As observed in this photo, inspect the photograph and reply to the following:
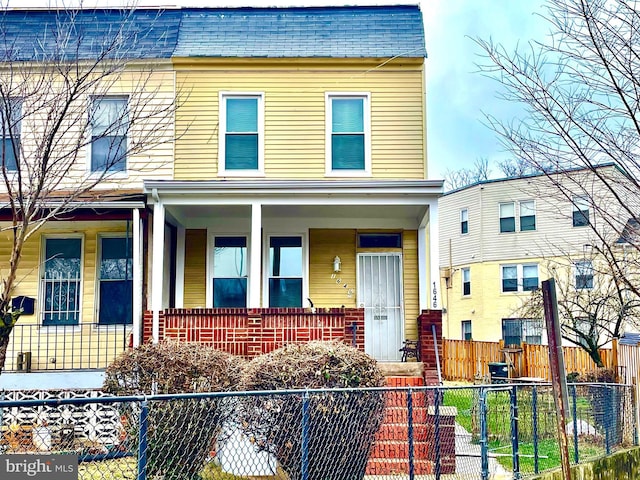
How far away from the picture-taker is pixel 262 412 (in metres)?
6.59

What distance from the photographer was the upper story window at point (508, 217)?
25484 millimetres

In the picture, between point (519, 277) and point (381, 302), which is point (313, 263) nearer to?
point (381, 302)

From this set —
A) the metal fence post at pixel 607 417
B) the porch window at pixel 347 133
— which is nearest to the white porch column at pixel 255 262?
the porch window at pixel 347 133

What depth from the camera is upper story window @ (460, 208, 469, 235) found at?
27609 millimetres

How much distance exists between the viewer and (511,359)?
61.5ft

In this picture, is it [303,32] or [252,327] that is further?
[303,32]

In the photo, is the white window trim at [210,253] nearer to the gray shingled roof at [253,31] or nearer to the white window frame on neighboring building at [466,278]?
the gray shingled roof at [253,31]

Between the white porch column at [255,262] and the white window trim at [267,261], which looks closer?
the white porch column at [255,262]

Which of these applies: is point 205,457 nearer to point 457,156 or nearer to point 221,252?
point 221,252

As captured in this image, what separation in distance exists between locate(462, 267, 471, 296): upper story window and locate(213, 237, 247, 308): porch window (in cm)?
1581

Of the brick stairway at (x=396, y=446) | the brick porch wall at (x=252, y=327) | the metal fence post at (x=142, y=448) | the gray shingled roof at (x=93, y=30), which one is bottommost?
the brick stairway at (x=396, y=446)

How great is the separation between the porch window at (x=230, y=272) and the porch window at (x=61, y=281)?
2537 mm

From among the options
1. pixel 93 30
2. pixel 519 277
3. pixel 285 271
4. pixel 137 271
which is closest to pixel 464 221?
pixel 519 277

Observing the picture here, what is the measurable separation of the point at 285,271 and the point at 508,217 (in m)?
14.9
